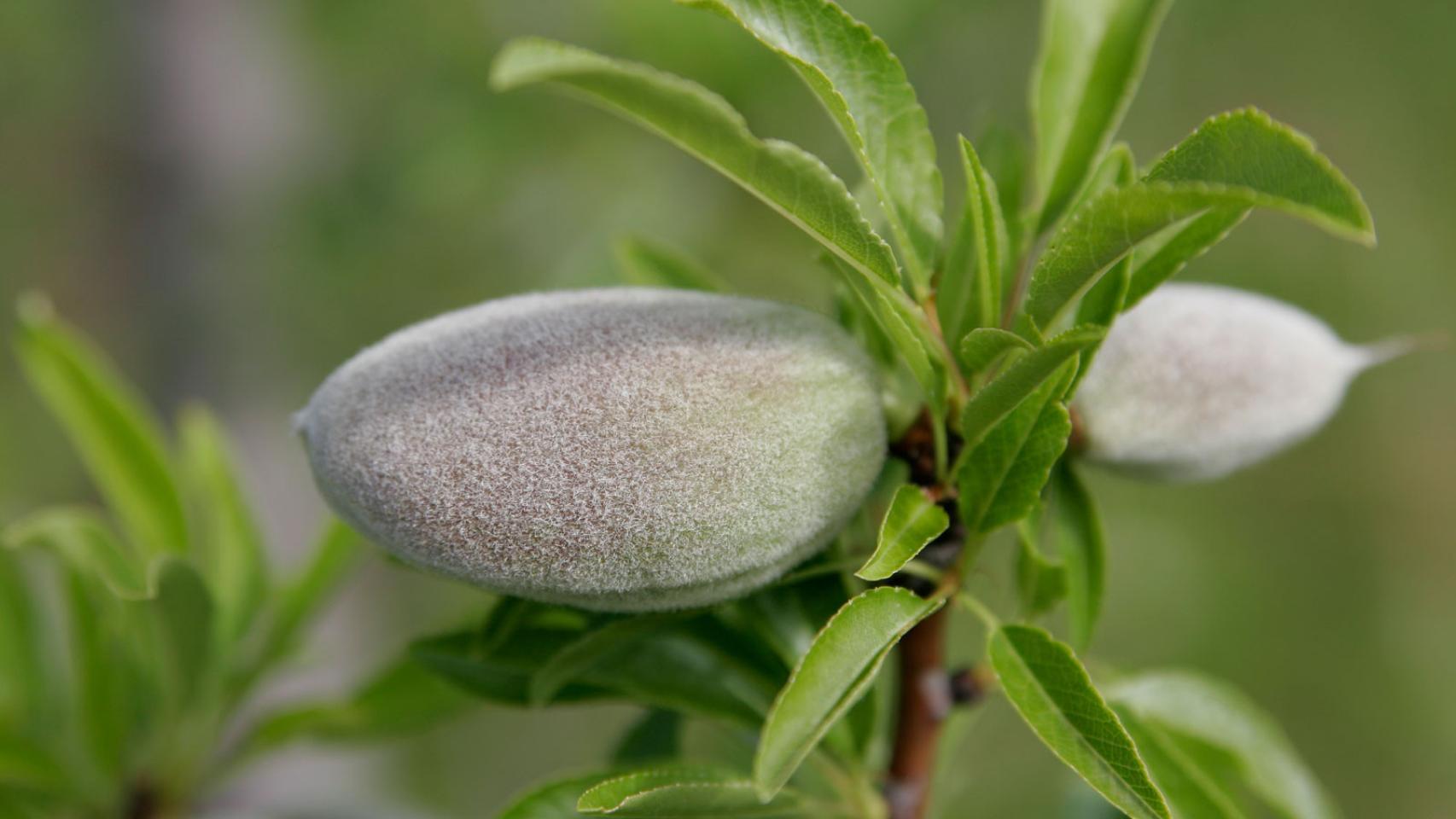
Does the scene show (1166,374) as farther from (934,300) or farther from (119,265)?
(119,265)

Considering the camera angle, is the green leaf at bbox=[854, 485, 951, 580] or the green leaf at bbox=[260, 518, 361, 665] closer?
the green leaf at bbox=[854, 485, 951, 580]

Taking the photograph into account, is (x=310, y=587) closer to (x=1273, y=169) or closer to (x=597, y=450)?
(x=597, y=450)

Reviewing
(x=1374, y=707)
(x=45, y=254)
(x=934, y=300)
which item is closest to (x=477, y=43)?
(x=45, y=254)

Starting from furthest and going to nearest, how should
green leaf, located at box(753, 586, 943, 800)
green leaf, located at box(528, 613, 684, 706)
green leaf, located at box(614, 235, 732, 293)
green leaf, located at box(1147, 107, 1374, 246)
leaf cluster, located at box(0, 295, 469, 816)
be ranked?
leaf cluster, located at box(0, 295, 469, 816) → green leaf, located at box(614, 235, 732, 293) → green leaf, located at box(528, 613, 684, 706) → green leaf, located at box(753, 586, 943, 800) → green leaf, located at box(1147, 107, 1374, 246)

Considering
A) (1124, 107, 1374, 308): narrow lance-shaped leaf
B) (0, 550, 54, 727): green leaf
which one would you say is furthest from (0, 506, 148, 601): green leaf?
(1124, 107, 1374, 308): narrow lance-shaped leaf

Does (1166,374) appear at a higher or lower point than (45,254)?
higher

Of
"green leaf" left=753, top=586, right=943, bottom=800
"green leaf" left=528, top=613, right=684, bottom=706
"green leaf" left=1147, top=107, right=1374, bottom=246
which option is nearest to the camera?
"green leaf" left=1147, top=107, right=1374, bottom=246

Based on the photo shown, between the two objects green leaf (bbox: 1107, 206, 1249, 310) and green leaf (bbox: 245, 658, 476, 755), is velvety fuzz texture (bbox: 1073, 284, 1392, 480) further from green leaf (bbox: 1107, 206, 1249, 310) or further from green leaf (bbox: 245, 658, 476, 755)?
green leaf (bbox: 245, 658, 476, 755)
